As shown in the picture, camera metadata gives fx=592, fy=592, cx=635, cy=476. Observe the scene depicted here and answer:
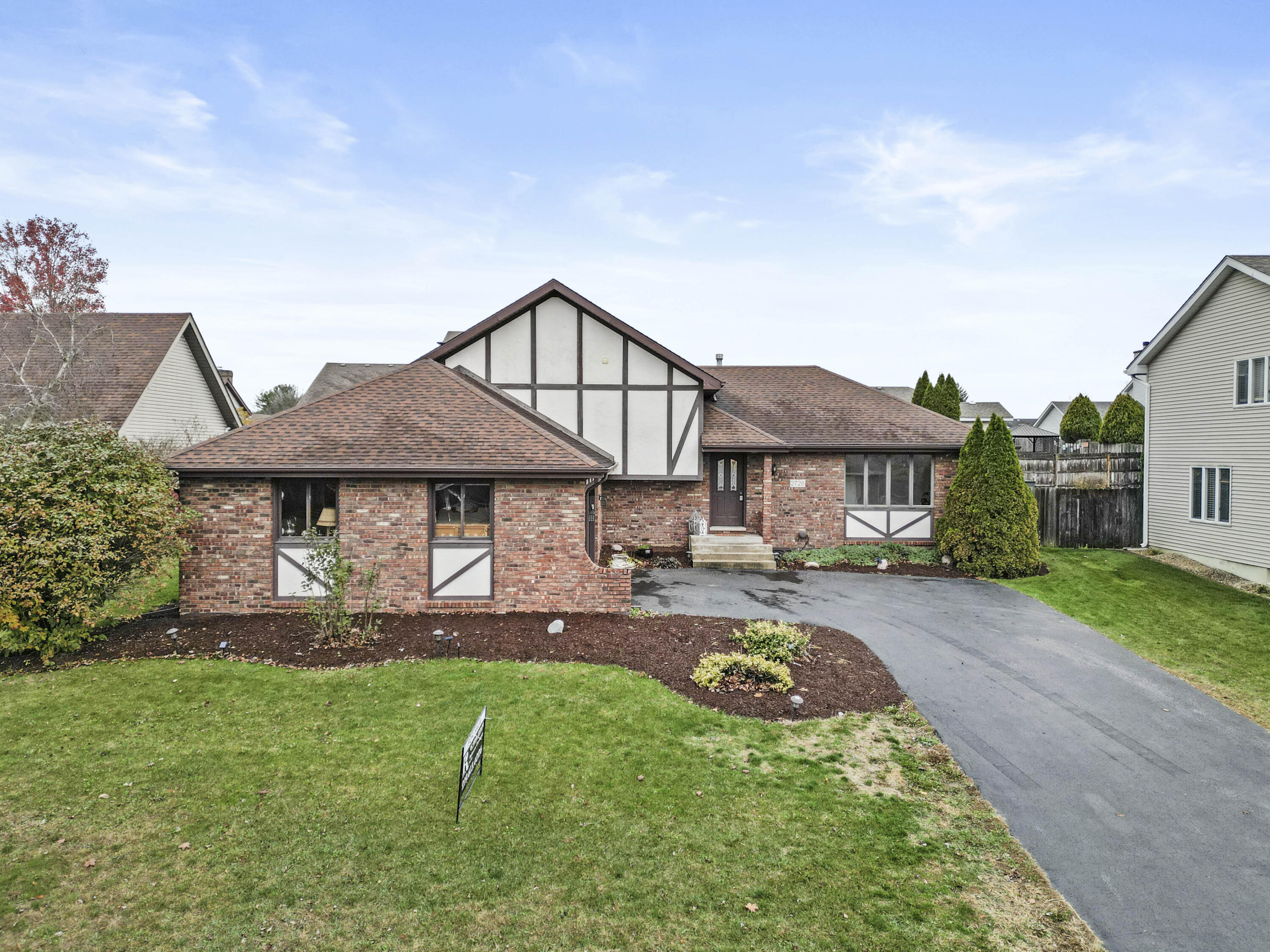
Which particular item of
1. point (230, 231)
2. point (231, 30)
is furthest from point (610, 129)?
point (230, 231)

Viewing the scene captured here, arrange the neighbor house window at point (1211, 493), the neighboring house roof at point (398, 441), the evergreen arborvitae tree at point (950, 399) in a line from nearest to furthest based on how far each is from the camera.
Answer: the neighboring house roof at point (398, 441), the neighbor house window at point (1211, 493), the evergreen arborvitae tree at point (950, 399)

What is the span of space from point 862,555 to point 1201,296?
35.3 feet

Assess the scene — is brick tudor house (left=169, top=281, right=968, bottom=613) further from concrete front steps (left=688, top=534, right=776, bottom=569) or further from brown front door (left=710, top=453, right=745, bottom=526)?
concrete front steps (left=688, top=534, right=776, bottom=569)

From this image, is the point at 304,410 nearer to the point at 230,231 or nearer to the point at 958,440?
the point at 230,231

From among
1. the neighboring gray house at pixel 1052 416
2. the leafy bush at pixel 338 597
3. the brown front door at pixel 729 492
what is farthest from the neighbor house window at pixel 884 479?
the neighboring gray house at pixel 1052 416

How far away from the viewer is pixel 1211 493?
14945mm

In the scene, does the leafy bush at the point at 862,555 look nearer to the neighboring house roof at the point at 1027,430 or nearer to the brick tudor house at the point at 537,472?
the brick tudor house at the point at 537,472

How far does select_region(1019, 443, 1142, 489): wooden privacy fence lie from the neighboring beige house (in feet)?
87.1

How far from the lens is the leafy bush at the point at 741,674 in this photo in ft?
24.9

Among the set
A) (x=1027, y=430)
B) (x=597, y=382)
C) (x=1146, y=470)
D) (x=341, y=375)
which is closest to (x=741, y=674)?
(x=597, y=382)

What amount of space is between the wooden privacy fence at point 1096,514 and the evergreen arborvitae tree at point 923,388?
8841mm

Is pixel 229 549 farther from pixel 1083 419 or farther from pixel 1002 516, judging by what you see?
pixel 1083 419

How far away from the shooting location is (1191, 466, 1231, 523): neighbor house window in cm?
1451

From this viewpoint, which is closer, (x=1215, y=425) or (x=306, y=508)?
(x=306, y=508)
